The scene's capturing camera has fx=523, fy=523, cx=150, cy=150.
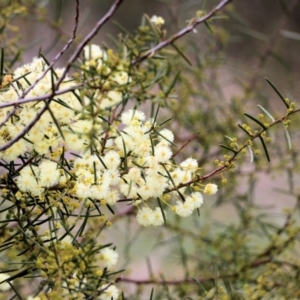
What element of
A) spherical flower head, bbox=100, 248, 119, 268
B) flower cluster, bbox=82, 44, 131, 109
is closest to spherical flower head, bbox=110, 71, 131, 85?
flower cluster, bbox=82, 44, 131, 109

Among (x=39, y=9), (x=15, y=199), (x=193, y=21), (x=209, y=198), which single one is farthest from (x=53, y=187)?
(x=209, y=198)

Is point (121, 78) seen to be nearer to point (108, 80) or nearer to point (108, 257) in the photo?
point (108, 80)

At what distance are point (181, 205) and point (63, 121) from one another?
102 mm

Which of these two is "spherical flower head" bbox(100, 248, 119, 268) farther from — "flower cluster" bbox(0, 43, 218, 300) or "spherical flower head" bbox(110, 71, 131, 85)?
"spherical flower head" bbox(110, 71, 131, 85)

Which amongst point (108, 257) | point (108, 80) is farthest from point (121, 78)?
point (108, 257)

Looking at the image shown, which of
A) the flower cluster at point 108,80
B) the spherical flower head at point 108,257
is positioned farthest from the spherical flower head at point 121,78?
the spherical flower head at point 108,257

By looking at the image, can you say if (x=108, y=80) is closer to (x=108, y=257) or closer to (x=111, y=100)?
(x=111, y=100)

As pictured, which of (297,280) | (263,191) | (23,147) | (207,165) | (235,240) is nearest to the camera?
(23,147)

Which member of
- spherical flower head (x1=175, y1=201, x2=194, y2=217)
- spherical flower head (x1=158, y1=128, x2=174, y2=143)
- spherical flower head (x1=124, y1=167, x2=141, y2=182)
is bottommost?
spherical flower head (x1=175, y1=201, x2=194, y2=217)

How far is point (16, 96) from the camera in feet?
1.23

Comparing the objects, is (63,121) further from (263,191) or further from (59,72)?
(263,191)

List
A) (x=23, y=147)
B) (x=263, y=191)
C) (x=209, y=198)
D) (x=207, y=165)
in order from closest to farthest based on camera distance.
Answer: (x=23, y=147), (x=207, y=165), (x=209, y=198), (x=263, y=191)

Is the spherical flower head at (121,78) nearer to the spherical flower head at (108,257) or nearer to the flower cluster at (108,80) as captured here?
the flower cluster at (108,80)

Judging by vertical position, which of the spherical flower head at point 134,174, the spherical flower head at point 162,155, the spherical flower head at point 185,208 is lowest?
the spherical flower head at point 185,208
